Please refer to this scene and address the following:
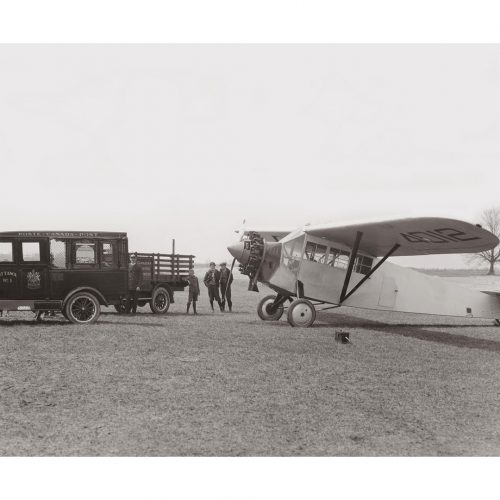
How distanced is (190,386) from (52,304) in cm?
750

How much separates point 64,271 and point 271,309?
19.5 feet

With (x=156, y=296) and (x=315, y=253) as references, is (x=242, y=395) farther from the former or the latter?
(x=156, y=296)

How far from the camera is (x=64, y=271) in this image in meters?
13.6

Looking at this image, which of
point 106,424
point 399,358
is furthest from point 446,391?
point 106,424

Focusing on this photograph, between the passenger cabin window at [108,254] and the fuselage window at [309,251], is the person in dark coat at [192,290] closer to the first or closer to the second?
the passenger cabin window at [108,254]

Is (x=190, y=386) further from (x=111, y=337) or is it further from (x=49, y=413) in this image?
(x=111, y=337)

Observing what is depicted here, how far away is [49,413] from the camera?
5.76 m

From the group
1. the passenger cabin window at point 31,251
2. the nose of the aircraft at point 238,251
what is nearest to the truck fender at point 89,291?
the passenger cabin window at point 31,251

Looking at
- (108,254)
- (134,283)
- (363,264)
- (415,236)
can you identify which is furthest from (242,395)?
(134,283)

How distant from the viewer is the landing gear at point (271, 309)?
16.1 meters

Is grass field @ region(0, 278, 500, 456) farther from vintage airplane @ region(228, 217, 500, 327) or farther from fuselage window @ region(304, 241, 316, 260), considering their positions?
fuselage window @ region(304, 241, 316, 260)

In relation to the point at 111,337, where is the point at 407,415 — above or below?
above

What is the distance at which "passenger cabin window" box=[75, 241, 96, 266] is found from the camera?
13.8 meters

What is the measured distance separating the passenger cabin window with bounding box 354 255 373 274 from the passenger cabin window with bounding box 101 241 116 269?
6669 mm
